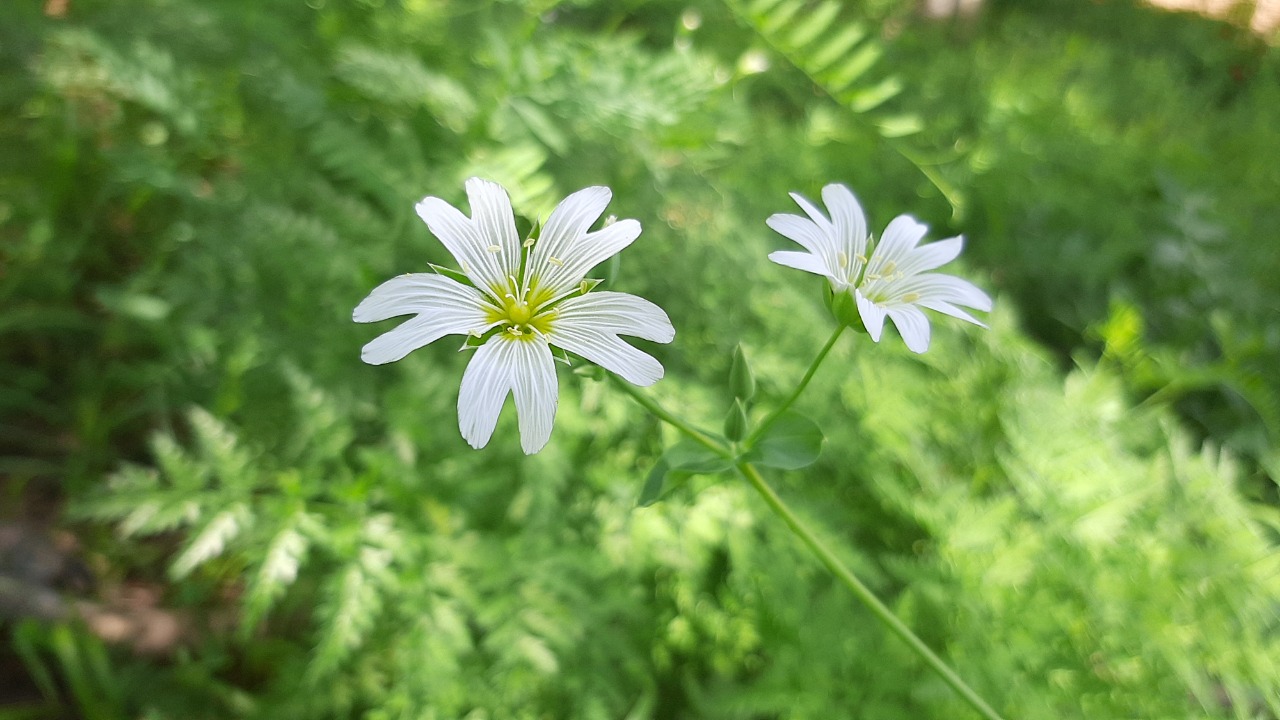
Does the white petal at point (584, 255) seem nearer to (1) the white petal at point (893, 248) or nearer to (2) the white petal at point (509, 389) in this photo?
(2) the white petal at point (509, 389)

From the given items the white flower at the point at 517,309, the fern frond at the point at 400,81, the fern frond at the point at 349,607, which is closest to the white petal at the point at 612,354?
the white flower at the point at 517,309

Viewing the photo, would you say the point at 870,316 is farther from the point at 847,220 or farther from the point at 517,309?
the point at 517,309

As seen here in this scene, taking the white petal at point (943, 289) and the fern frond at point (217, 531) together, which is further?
the fern frond at point (217, 531)

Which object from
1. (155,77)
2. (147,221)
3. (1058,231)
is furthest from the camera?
(1058,231)

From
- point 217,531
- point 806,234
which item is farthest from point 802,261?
point 217,531

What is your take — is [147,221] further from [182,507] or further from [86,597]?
[182,507]

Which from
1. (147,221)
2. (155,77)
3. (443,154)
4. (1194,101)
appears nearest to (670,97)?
(443,154)

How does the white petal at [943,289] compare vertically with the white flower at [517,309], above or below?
above
